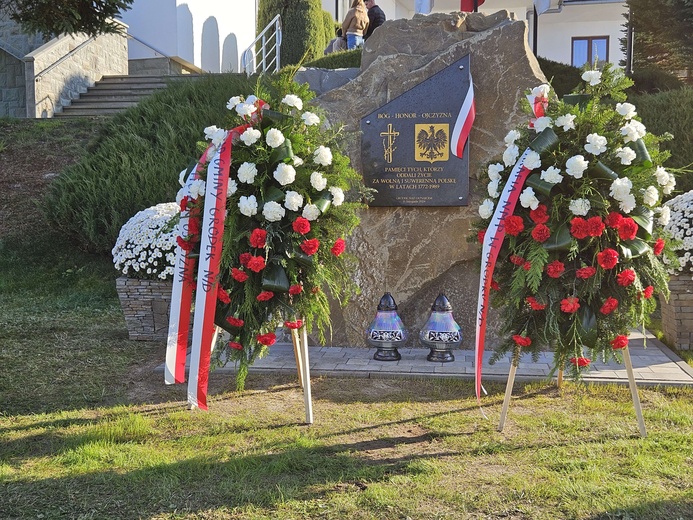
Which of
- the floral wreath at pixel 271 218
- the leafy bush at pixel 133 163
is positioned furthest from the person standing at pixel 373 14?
the floral wreath at pixel 271 218

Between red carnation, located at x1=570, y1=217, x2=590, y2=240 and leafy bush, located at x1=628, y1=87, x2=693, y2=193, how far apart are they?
555 centimetres

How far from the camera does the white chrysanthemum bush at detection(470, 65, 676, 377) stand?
336cm

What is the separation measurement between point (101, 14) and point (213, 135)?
3.88 metres

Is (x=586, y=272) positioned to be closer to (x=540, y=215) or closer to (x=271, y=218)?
(x=540, y=215)

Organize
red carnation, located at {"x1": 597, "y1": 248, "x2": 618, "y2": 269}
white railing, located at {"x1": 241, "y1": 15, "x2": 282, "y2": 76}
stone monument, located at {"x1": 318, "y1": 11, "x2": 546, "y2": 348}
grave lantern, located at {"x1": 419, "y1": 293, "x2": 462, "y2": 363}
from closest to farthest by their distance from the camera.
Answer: red carnation, located at {"x1": 597, "y1": 248, "x2": 618, "y2": 269}, grave lantern, located at {"x1": 419, "y1": 293, "x2": 462, "y2": 363}, stone monument, located at {"x1": 318, "y1": 11, "x2": 546, "y2": 348}, white railing, located at {"x1": 241, "y1": 15, "x2": 282, "y2": 76}

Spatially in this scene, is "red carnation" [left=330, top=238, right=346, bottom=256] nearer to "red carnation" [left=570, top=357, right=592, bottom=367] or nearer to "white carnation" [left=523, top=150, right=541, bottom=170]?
"white carnation" [left=523, top=150, right=541, bottom=170]

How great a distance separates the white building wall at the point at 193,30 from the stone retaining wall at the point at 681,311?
38.8 feet

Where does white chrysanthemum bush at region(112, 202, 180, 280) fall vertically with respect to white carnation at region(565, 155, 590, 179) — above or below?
below

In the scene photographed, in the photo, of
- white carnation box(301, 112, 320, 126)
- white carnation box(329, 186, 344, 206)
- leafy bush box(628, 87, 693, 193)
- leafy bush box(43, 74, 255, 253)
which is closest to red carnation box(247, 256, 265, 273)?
white carnation box(329, 186, 344, 206)

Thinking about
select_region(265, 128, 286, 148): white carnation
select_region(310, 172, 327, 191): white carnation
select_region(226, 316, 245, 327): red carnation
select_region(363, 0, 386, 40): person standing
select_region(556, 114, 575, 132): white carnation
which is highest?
select_region(363, 0, 386, 40): person standing

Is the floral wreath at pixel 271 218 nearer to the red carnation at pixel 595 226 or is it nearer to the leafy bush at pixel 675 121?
the red carnation at pixel 595 226

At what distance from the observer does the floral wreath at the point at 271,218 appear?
354 cm

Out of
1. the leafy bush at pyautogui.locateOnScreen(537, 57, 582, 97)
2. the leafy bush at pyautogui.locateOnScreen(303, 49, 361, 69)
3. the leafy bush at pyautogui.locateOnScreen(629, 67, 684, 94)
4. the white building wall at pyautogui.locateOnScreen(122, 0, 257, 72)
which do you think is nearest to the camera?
the leafy bush at pyautogui.locateOnScreen(537, 57, 582, 97)

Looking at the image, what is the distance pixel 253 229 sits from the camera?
3.60 m
